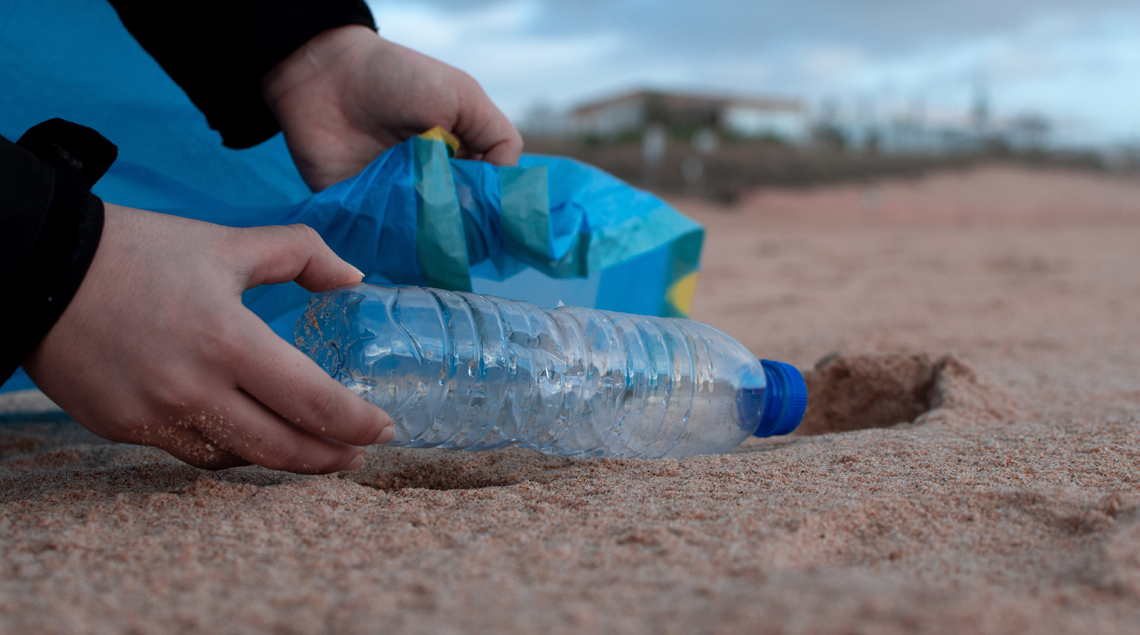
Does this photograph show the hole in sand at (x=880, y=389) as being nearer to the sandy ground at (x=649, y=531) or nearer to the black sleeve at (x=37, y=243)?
the sandy ground at (x=649, y=531)

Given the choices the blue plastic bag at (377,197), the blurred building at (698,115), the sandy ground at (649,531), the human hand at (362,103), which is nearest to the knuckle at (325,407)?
the sandy ground at (649,531)

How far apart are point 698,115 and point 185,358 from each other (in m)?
19.9

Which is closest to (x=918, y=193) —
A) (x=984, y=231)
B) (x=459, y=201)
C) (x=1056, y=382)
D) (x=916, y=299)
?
(x=984, y=231)

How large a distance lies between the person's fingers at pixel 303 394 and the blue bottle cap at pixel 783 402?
0.74 meters

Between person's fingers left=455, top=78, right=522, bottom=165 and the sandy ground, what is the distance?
672 millimetres

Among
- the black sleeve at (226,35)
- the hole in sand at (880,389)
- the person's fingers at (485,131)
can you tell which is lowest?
the hole in sand at (880,389)

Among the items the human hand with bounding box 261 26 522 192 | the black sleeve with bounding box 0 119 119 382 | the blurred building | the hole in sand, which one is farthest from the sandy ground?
the blurred building

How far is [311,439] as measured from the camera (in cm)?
104

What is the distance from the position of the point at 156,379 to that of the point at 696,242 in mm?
1234

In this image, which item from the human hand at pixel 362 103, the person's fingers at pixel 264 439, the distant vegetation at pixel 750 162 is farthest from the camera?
the distant vegetation at pixel 750 162

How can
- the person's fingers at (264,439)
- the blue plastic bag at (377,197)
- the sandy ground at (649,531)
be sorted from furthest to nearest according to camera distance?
the blue plastic bag at (377,197), the person's fingers at (264,439), the sandy ground at (649,531)

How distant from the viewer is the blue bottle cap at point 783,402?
139cm

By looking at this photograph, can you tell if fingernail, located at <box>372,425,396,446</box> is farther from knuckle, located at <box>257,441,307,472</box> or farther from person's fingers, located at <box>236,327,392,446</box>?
knuckle, located at <box>257,441,307,472</box>

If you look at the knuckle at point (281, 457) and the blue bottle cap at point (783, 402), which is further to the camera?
the blue bottle cap at point (783, 402)
